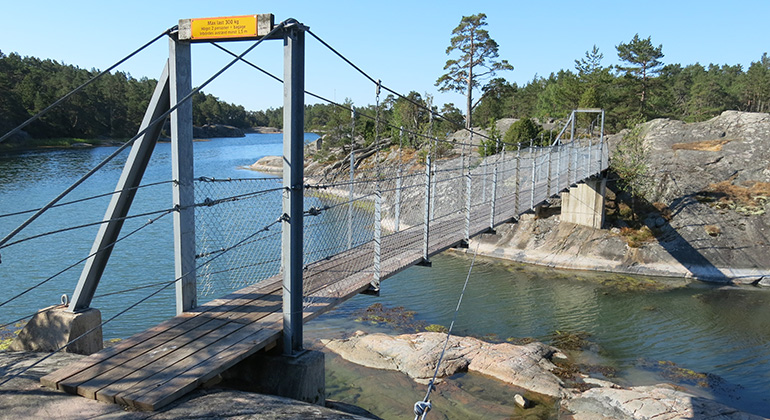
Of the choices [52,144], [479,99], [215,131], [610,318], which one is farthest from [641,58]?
[215,131]

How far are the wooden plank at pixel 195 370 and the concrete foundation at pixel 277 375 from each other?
16 centimetres

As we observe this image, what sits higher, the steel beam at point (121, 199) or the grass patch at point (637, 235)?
the steel beam at point (121, 199)

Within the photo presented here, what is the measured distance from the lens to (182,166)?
118 inches

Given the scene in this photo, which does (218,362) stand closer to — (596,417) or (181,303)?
(181,303)

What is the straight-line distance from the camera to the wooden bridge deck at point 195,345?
221 cm

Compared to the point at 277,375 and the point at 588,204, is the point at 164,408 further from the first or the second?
the point at 588,204

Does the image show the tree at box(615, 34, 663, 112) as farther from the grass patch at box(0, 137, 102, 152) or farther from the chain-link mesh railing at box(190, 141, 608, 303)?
the grass patch at box(0, 137, 102, 152)

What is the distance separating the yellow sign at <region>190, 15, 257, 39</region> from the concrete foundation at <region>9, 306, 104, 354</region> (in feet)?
5.49

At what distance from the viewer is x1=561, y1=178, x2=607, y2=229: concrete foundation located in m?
13.1

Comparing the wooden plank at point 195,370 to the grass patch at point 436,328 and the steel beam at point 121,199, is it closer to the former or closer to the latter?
the steel beam at point 121,199

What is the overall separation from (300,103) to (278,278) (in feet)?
4.87

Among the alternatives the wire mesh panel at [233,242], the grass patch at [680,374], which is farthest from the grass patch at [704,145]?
the wire mesh panel at [233,242]

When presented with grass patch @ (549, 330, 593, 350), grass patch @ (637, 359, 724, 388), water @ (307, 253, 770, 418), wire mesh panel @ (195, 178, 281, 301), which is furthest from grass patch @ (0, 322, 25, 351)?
grass patch @ (637, 359, 724, 388)

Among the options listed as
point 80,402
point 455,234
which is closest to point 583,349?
point 455,234
